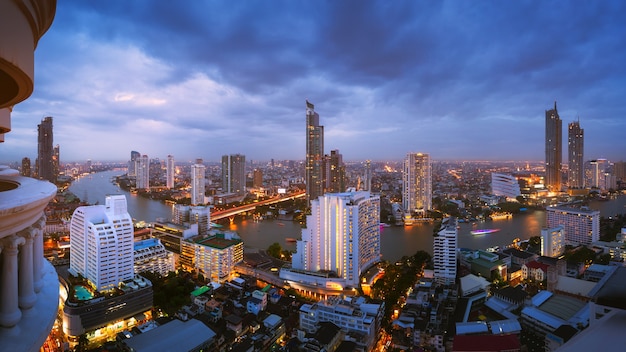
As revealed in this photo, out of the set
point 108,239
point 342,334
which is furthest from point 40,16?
point 108,239

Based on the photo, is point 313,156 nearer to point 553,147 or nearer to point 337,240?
point 337,240

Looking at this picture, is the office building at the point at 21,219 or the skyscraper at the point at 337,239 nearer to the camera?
the office building at the point at 21,219

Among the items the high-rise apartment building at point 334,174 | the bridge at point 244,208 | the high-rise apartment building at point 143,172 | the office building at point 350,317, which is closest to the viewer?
the office building at point 350,317

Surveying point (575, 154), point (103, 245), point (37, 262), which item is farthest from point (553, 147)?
point (37, 262)

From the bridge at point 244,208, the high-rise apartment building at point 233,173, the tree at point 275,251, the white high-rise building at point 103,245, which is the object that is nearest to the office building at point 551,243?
the tree at point 275,251

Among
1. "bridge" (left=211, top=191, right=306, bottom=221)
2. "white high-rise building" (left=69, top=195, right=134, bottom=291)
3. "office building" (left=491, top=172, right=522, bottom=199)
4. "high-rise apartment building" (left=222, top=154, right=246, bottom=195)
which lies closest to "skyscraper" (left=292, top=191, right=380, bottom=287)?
"white high-rise building" (left=69, top=195, right=134, bottom=291)

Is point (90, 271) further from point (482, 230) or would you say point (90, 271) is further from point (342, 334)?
point (482, 230)

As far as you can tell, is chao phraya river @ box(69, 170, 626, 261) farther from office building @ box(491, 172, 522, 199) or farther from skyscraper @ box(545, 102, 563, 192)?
skyscraper @ box(545, 102, 563, 192)

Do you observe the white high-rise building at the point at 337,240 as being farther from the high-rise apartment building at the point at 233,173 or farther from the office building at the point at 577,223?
the high-rise apartment building at the point at 233,173
